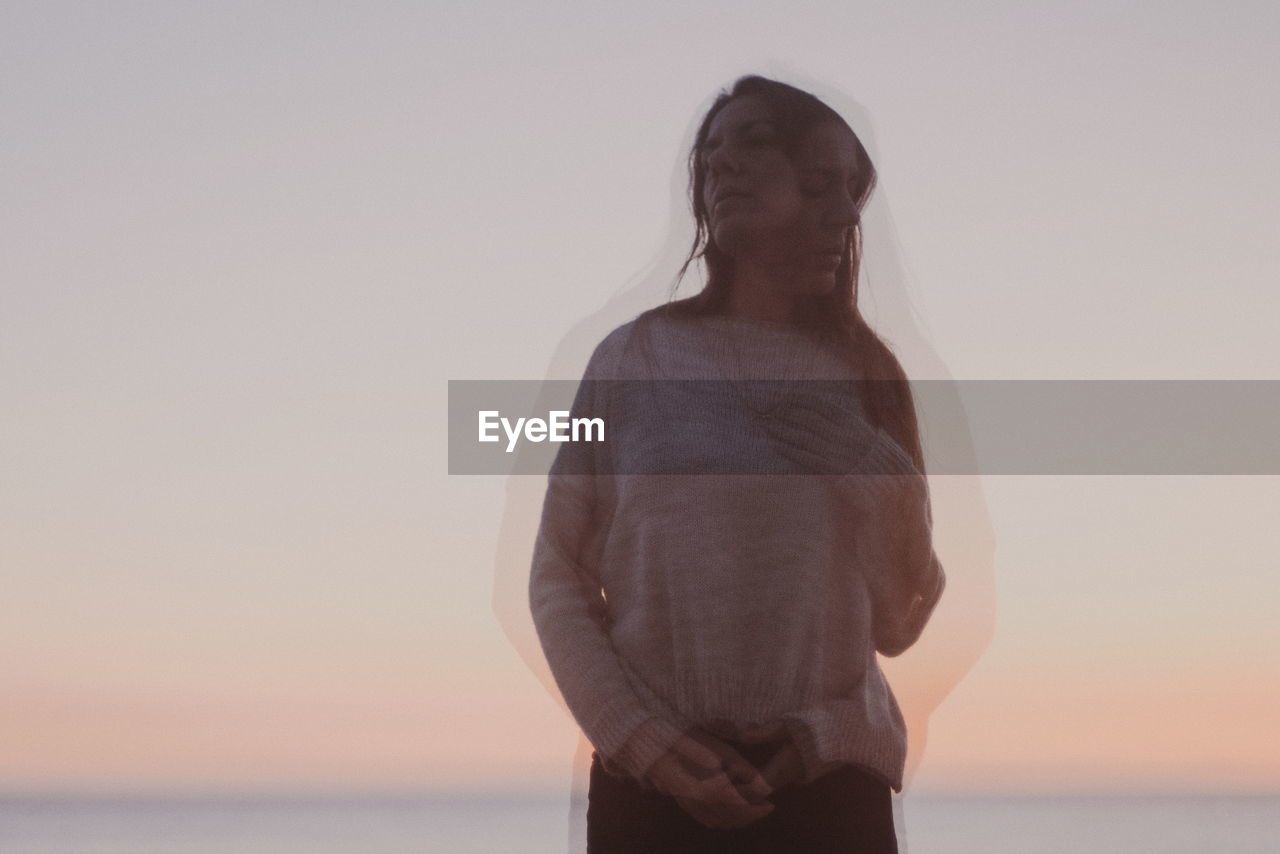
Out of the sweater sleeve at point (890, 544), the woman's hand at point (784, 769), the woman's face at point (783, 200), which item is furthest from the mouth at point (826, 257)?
the woman's hand at point (784, 769)

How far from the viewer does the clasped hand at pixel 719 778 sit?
0.87 metres

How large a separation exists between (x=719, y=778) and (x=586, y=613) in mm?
156

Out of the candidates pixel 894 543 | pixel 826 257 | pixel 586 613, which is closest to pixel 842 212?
pixel 826 257

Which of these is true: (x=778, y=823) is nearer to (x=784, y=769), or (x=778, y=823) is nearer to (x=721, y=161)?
(x=784, y=769)

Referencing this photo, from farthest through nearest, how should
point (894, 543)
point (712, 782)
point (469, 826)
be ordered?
1. point (469, 826)
2. point (894, 543)
3. point (712, 782)

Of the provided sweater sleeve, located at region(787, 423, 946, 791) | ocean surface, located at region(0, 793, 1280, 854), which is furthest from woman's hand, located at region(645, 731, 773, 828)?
ocean surface, located at region(0, 793, 1280, 854)

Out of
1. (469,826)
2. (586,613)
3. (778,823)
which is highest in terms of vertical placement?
(586,613)

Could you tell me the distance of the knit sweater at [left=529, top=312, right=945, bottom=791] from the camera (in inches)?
35.5

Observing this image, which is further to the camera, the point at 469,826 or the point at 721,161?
the point at 469,826

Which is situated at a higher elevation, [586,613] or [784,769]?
[586,613]

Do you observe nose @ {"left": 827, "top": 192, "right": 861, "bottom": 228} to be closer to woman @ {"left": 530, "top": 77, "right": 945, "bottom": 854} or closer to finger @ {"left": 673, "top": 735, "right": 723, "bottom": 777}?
woman @ {"left": 530, "top": 77, "right": 945, "bottom": 854}

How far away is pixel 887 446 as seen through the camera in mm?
985

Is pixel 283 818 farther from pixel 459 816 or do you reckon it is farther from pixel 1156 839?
pixel 1156 839

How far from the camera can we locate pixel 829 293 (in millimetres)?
1044
